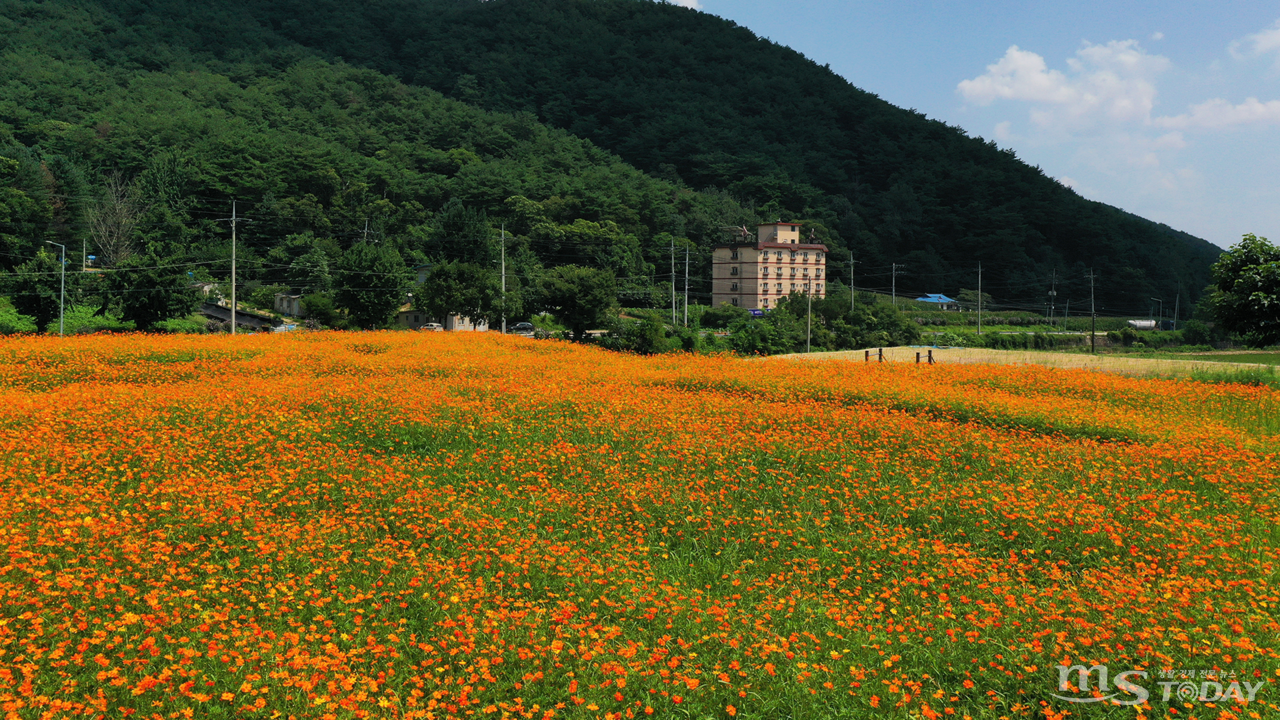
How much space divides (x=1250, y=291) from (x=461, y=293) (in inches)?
1858

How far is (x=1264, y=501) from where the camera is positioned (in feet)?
34.0

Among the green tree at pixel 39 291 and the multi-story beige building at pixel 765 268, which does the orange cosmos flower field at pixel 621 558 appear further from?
the multi-story beige building at pixel 765 268

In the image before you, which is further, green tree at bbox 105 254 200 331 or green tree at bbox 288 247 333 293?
green tree at bbox 288 247 333 293

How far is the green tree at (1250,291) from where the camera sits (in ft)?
88.6

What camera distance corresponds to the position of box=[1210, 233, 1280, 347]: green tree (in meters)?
27.0

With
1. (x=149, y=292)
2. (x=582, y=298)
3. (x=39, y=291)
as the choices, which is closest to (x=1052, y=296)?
(x=582, y=298)

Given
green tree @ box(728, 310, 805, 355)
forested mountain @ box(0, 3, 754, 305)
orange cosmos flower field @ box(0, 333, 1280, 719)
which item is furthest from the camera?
forested mountain @ box(0, 3, 754, 305)

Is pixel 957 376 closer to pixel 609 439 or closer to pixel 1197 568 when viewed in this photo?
pixel 609 439

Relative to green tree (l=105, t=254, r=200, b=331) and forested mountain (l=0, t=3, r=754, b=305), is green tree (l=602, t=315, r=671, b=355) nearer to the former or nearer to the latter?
green tree (l=105, t=254, r=200, b=331)

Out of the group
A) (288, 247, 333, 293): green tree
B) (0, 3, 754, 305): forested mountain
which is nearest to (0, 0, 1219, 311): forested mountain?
(0, 3, 754, 305): forested mountain

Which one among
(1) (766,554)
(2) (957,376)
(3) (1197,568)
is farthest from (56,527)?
(2) (957,376)

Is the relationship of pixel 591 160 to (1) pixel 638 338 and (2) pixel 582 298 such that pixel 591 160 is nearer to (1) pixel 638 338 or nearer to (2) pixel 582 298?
(2) pixel 582 298

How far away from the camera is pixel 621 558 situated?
8500 mm

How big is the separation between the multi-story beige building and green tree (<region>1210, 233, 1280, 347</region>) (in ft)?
274
